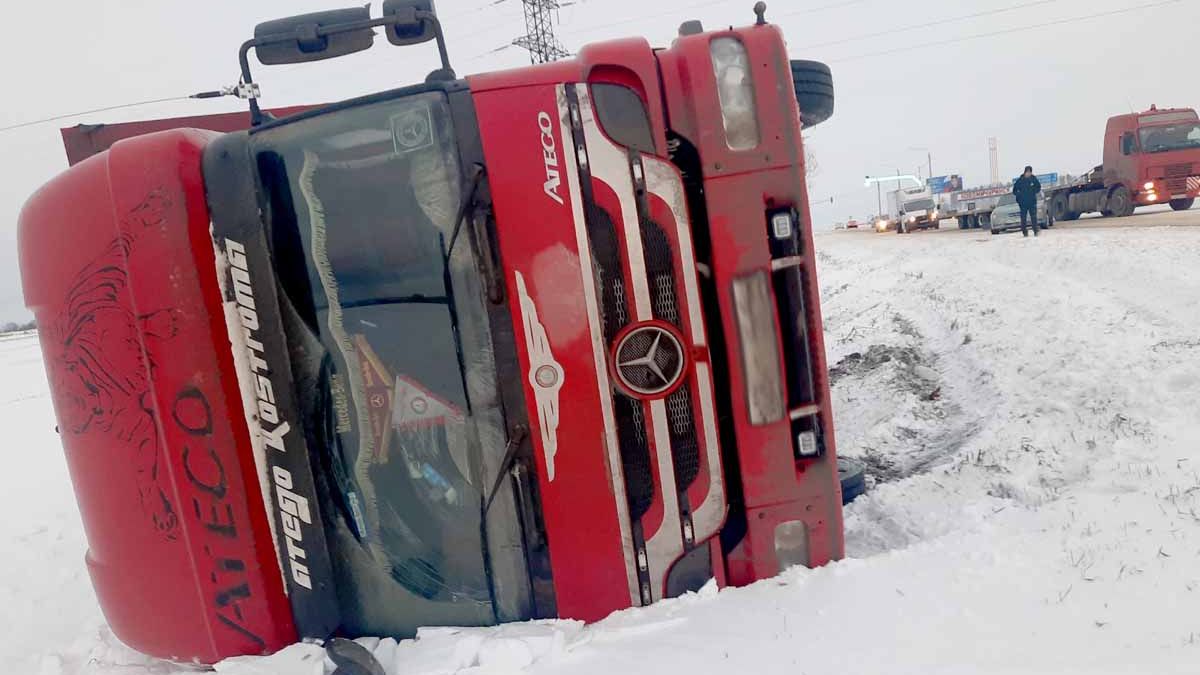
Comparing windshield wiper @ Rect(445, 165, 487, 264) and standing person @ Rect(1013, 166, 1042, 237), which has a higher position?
windshield wiper @ Rect(445, 165, 487, 264)

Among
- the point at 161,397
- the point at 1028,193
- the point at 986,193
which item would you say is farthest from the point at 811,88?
the point at 986,193

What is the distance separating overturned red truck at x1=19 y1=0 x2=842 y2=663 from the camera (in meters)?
2.04

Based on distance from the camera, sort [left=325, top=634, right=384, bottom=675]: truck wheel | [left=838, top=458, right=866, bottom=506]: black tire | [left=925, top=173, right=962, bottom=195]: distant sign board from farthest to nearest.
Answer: [left=925, top=173, right=962, bottom=195]: distant sign board < [left=838, top=458, right=866, bottom=506]: black tire < [left=325, top=634, right=384, bottom=675]: truck wheel

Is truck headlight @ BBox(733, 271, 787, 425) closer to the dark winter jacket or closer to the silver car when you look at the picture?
the dark winter jacket

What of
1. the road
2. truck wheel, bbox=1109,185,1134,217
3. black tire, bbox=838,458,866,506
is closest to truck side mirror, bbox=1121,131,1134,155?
truck wheel, bbox=1109,185,1134,217

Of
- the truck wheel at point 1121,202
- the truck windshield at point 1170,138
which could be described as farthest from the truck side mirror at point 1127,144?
the truck wheel at point 1121,202

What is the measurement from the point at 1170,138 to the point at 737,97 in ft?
66.5

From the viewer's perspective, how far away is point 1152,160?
1625 centimetres

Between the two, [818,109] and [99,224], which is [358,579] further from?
[818,109]

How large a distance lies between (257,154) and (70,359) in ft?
3.07

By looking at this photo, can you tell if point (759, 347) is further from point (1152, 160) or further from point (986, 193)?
point (986, 193)

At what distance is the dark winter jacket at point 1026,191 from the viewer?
1326cm

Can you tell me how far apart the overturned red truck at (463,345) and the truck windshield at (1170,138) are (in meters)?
19.8

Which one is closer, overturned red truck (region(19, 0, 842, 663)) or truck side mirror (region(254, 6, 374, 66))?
overturned red truck (region(19, 0, 842, 663))
